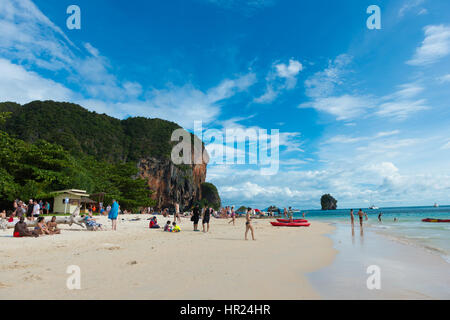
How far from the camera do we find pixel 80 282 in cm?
482

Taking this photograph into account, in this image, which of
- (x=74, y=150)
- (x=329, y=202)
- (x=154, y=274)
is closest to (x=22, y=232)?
(x=154, y=274)

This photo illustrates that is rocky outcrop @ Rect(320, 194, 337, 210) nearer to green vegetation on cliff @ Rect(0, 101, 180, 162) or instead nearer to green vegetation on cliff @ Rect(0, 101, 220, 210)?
green vegetation on cliff @ Rect(0, 101, 220, 210)

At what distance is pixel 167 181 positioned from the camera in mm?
81188

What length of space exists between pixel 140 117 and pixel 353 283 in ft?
360

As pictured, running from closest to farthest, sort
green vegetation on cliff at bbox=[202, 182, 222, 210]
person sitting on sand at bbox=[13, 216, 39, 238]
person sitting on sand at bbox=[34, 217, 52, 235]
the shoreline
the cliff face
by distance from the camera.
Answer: the shoreline
person sitting on sand at bbox=[13, 216, 39, 238]
person sitting on sand at bbox=[34, 217, 52, 235]
the cliff face
green vegetation on cliff at bbox=[202, 182, 222, 210]

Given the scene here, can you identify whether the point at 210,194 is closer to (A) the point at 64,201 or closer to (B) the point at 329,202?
(A) the point at 64,201

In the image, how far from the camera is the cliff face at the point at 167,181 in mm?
79062

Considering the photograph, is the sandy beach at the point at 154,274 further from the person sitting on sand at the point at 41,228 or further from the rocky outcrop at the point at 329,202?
the rocky outcrop at the point at 329,202

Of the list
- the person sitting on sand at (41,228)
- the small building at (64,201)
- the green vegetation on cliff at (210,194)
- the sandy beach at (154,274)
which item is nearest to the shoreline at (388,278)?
the sandy beach at (154,274)

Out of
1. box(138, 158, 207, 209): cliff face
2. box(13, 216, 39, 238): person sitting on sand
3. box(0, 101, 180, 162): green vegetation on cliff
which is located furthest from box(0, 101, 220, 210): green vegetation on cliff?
box(13, 216, 39, 238): person sitting on sand

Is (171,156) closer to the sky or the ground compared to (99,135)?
closer to the ground

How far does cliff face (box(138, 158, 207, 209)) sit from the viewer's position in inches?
3113
